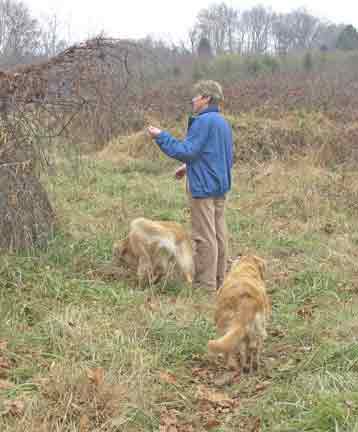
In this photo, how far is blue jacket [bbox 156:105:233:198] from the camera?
627cm

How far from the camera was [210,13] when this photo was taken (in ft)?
189

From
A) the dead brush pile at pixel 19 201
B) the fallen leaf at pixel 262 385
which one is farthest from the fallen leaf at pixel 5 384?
the dead brush pile at pixel 19 201

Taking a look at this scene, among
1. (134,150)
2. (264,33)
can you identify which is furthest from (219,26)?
(134,150)

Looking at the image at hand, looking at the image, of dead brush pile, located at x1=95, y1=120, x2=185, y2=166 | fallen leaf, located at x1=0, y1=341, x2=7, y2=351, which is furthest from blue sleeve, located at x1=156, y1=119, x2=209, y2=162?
dead brush pile, located at x1=95, y1=120, x2=185, y2=166

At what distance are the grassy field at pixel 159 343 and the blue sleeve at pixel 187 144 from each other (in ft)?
Answer: 4.60

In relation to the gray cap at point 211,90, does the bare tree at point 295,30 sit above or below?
above

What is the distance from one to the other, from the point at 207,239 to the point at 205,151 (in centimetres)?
99

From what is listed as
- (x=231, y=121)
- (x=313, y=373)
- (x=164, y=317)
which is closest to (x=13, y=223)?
(x=164, y=317)

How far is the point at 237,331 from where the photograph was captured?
4.46 metres

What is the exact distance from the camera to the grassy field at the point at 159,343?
3.83m

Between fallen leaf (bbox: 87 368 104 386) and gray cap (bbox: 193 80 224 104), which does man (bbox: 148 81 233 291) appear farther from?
fallen leaf (bbox: 87 368 104 386)

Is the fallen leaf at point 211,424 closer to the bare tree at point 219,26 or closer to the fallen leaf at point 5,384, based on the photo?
the fallen leaf at point 5,384

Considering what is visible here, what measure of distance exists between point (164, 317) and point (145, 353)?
0.80 metres

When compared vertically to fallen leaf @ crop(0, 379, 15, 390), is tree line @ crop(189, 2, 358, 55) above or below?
above
